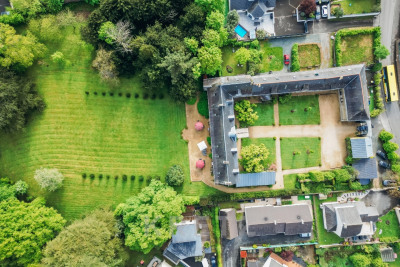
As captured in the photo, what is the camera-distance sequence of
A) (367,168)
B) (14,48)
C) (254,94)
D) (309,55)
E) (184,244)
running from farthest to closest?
1. (309,55)
2. (367,168)
3. (254,94)
4. (184,244)
5. (14,48)

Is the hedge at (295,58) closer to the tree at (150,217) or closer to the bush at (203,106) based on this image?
the bush at (203,106)

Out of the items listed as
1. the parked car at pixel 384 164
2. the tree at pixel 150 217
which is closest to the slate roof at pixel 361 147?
the parked car at pixel 384 164

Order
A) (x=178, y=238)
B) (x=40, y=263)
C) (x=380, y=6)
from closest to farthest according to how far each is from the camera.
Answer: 1. (x=40, y=263)
2. (x=178, y=238)
3. (x=380, y=6)

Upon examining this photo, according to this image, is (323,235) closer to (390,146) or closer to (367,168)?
(367,168)

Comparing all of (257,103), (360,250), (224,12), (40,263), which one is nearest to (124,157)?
(40,263)

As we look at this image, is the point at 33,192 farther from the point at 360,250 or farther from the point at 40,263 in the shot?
the point at 360,250

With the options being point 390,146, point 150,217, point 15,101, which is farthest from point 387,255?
point 15,101

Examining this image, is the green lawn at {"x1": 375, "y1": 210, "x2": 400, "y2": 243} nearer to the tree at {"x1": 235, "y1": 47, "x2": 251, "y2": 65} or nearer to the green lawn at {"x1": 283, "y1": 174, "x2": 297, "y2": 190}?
the green lawn at {"x1": 283, "y1": 174, "x2": 297, "y2": 190}
